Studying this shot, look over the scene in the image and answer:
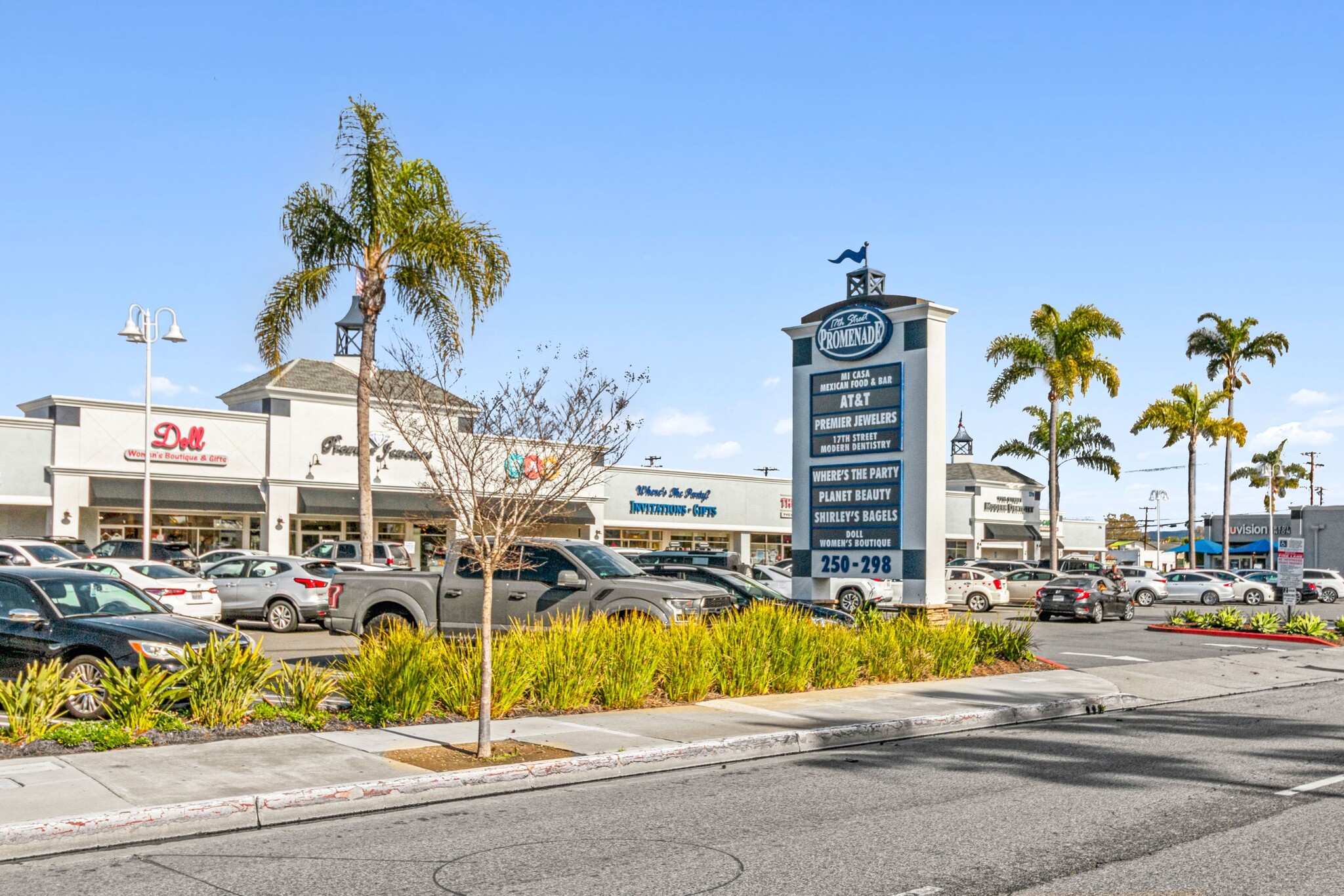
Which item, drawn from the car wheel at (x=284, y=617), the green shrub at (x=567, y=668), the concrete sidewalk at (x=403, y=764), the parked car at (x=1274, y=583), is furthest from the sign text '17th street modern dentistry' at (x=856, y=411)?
the parked car at (x=1274, y=583)

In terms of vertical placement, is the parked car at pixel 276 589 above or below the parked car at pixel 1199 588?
above

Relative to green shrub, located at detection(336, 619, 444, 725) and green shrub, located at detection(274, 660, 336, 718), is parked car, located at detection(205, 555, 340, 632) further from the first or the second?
green shrub, located at detection(274, 660, 336, 718)

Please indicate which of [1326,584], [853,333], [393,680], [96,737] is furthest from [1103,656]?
[1326,584]

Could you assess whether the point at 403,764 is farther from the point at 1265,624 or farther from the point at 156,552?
the point at 156,552

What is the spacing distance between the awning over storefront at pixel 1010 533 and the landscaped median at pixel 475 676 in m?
52.0

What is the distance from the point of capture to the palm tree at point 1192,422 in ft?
187

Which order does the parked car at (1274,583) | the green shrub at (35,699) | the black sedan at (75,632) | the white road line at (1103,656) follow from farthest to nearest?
the parked car at (1274,583), the white road line at (1103,656), the black sedan at (75,632), the green shrub at (35,699)

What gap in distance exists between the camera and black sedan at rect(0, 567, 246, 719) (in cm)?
1153

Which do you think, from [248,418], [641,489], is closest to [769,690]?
[248,418]

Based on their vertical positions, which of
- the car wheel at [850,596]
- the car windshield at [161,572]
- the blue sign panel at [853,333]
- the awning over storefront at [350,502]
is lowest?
the car wheel at [850,596]

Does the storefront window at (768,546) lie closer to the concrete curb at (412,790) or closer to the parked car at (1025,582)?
the parked car at (1025,582)

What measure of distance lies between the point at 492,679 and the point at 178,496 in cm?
3011

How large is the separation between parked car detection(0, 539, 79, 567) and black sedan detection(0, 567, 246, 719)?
593 inches

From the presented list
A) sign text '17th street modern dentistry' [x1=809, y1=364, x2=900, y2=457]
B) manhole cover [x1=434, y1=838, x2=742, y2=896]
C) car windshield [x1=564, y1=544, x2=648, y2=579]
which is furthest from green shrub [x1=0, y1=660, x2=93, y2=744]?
sign text '17th street modern dentistry' [x1=809, y1=364, x2=900, y2=457]
